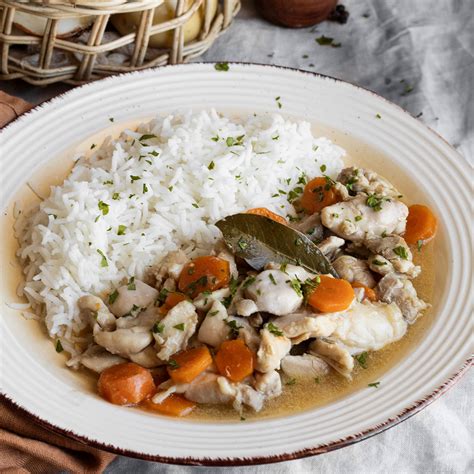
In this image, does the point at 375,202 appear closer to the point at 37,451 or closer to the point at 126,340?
the point at 126,340

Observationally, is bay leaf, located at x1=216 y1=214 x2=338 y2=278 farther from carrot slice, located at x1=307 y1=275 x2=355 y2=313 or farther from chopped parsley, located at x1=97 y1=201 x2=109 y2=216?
chopped parsley, located at x1=97 y1=201 x2=109 y2=216

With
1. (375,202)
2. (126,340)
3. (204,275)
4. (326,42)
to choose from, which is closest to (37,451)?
(126,340)

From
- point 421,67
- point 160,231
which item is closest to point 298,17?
point 421,67

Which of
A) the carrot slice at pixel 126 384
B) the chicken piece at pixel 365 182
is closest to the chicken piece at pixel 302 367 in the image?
the carrot slice at pixel 126 384

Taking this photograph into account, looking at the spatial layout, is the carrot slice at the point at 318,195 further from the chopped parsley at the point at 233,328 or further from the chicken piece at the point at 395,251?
the chopped parsley at the point at 233,328

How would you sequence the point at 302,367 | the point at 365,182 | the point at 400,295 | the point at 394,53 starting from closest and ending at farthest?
the point at 302,367 < the point at 400,295 < the point at 365,182 < the point at 394,53

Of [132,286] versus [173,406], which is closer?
[173,406]

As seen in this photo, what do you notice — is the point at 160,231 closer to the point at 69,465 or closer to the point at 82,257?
the point at 82,257
